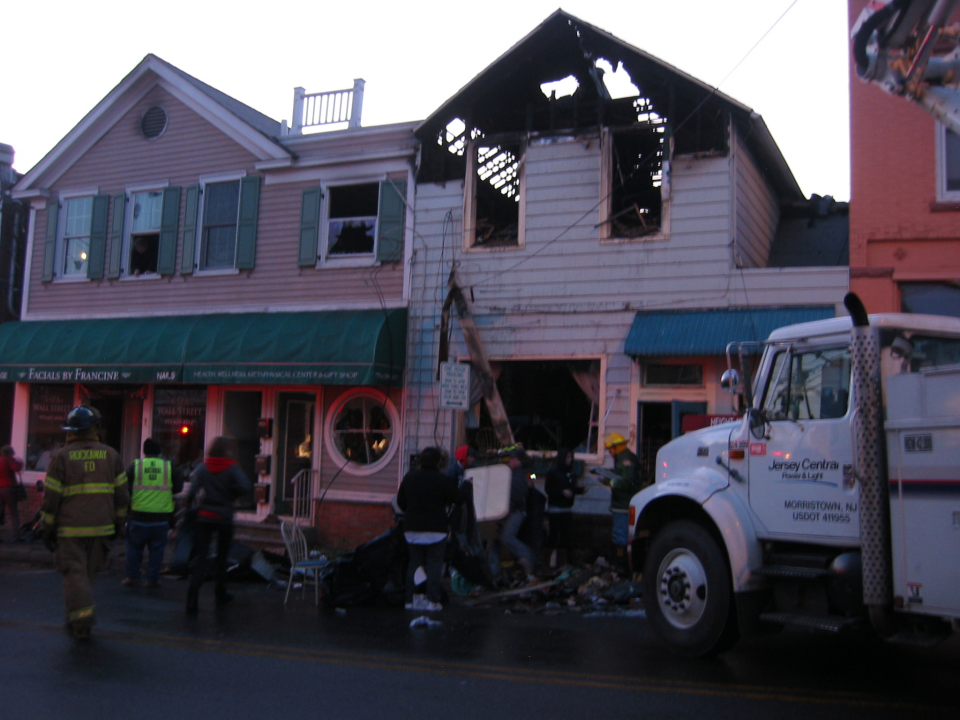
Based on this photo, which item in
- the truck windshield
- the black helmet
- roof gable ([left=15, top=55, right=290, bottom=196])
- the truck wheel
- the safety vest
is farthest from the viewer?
roof gable ([left=15, top=55, right=290, bottom=196])

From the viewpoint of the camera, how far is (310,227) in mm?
15281

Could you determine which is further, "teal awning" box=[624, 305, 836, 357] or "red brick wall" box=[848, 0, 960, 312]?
"teal awning" box=[624, 305, 836, 357]

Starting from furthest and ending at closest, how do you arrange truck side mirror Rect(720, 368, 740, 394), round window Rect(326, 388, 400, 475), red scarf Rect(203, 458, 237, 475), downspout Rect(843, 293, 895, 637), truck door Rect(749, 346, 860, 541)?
1. round window Rect(326, 388, 400, 475)
2. red scarf Rect(203, 458, 237, 475)
3. truck side mirror Rect(720, 368, 740, 394)
4. truck door Rect(749, 346, 860, 541)
5. downspout Rect(843, 293, 895, 637)

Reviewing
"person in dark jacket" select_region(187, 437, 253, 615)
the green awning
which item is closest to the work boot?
"person in dark jacket" select_region(187, 437, 253, 615)

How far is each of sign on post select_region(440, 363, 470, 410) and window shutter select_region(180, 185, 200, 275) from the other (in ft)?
22.5

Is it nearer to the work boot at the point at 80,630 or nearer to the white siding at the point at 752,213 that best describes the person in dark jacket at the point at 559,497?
the white siding at the point at 752,213

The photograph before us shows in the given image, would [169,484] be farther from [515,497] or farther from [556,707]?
[556,707]

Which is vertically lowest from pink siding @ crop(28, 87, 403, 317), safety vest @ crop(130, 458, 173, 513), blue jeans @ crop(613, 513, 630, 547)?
blue jeans @ crop(613, 513, 630, 547)

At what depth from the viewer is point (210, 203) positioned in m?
16.4

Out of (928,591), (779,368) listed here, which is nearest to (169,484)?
(779,368)

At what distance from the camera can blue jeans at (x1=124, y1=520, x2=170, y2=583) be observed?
36.4 ft

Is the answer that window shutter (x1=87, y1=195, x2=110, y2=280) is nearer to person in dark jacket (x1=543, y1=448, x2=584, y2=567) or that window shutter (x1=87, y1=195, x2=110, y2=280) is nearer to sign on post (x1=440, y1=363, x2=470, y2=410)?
sign on post (x1=440, y1=363, x2=470, y2=410)

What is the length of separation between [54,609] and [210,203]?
9.10 meters

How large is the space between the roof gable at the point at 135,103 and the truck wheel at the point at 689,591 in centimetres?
1078
